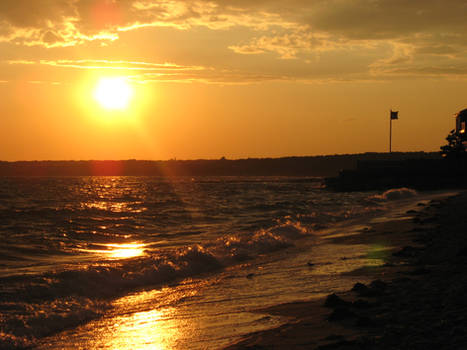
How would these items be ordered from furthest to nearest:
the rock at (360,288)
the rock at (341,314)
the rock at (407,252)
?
the rock at (407,252)
the rock at (360,288)
the rock at (341,314)

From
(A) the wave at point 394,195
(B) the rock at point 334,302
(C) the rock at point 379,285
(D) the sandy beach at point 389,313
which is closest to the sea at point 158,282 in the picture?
(D) the sandy beach at point 389,313

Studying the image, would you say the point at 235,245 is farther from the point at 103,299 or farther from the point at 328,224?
the point at 328,224

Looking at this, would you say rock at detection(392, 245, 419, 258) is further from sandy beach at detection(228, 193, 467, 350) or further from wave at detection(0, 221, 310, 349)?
wave at detection(0, 221, 310, 349)

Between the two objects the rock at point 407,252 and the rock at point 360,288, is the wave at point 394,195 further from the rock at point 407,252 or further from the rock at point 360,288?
the rock at point 360,288

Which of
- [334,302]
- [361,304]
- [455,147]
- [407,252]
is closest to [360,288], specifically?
[334,302]

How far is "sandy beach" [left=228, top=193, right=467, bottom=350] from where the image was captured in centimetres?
594

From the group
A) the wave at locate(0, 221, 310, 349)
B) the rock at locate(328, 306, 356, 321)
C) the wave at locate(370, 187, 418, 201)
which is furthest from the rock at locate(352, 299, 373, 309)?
the wave at locate(370, 187, 418, 201)

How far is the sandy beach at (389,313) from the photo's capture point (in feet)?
19.5

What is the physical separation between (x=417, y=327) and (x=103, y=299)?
5861 mm

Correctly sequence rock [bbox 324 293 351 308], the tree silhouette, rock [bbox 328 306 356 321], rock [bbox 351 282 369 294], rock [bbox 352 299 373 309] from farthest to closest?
the tree silhouette → rock [bbox 351 282 369 294] → rock [bbox 324 293 351 308] → rock [bbox 352 299 373 309] → rock [bbox 328 306 356 321]

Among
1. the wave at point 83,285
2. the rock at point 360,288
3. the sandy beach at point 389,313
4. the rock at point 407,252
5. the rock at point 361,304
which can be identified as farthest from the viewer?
the rock at point 407,252

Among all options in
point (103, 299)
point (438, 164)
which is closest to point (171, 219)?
point (103, 299)

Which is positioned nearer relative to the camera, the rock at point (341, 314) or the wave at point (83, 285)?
the rock at point (341, 314)

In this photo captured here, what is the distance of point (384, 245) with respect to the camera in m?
14.6
